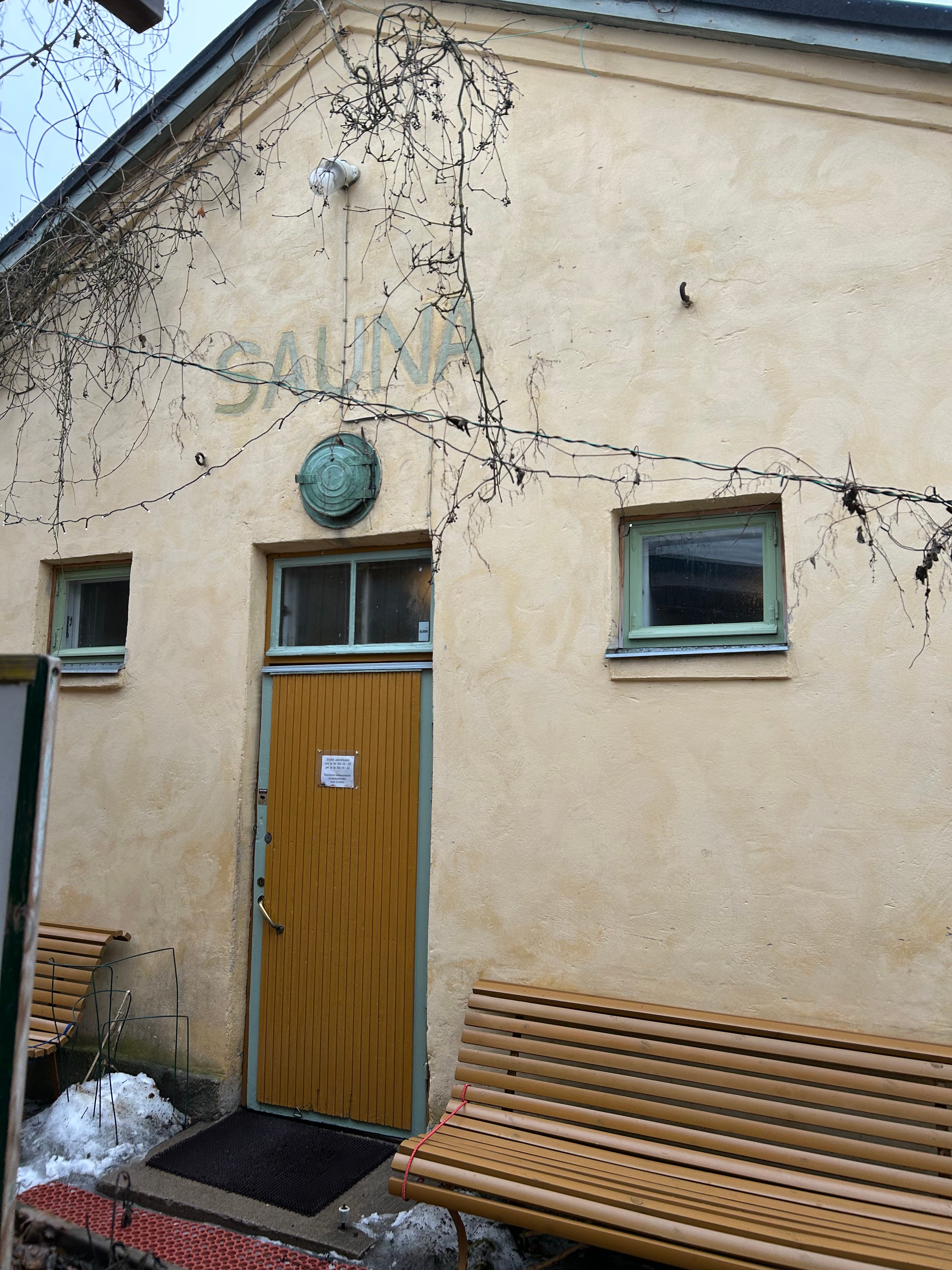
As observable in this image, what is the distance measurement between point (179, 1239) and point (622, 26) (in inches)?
214

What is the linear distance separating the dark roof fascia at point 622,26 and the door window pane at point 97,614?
7.16ft

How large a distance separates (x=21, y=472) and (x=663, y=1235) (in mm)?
5281

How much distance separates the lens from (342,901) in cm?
459

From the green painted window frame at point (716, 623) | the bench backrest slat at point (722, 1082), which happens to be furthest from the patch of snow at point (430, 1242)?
the green painted window frame at point (716, 623)

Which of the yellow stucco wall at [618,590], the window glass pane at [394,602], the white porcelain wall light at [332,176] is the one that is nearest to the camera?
the yellow stucco wall at [618,590]

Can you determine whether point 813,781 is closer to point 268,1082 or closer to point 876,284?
point 876,284

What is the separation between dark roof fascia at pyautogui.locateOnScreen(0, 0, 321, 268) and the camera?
5059 millimetres

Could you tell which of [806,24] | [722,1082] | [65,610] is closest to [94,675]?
[65,610]

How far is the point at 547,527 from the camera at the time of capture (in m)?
4.16

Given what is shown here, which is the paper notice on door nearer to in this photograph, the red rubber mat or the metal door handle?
the metal door handle

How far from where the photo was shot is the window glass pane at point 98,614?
5465 mm

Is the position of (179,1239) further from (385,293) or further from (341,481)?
(385,293)

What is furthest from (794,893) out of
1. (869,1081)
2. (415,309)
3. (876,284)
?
(415,309)

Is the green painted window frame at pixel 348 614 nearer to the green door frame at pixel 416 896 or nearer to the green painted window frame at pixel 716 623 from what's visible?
the green door frame at pixel 416 896
